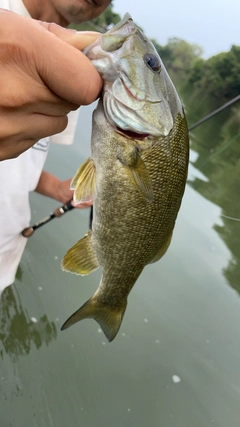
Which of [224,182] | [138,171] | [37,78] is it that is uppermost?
[37,78]

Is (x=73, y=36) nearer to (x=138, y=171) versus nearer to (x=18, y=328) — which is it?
(x=138, y=171)

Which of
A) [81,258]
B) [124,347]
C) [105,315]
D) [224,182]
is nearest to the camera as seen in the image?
[81,258]

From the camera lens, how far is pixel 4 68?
0.66 m

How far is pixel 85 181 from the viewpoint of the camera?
3.42ft

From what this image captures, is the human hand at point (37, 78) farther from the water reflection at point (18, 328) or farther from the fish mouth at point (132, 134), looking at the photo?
the water reflection at point (18, 328)

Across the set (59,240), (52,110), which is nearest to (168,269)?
(59,240)

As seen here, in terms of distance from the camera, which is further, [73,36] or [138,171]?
[138,171]

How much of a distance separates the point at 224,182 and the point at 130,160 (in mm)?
6661

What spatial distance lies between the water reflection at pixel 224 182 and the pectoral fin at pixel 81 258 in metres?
3.04

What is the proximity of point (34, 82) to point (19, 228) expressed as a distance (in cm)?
107

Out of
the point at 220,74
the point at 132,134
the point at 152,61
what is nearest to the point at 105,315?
the point at 132,134

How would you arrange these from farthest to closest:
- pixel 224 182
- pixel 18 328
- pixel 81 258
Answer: pixel 224 182 → pixel 18 328 → pixel 81 258

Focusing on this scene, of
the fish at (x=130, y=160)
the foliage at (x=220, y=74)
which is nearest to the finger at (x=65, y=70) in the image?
the fish at (x=130, y=160)

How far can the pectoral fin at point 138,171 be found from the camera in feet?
3.26
